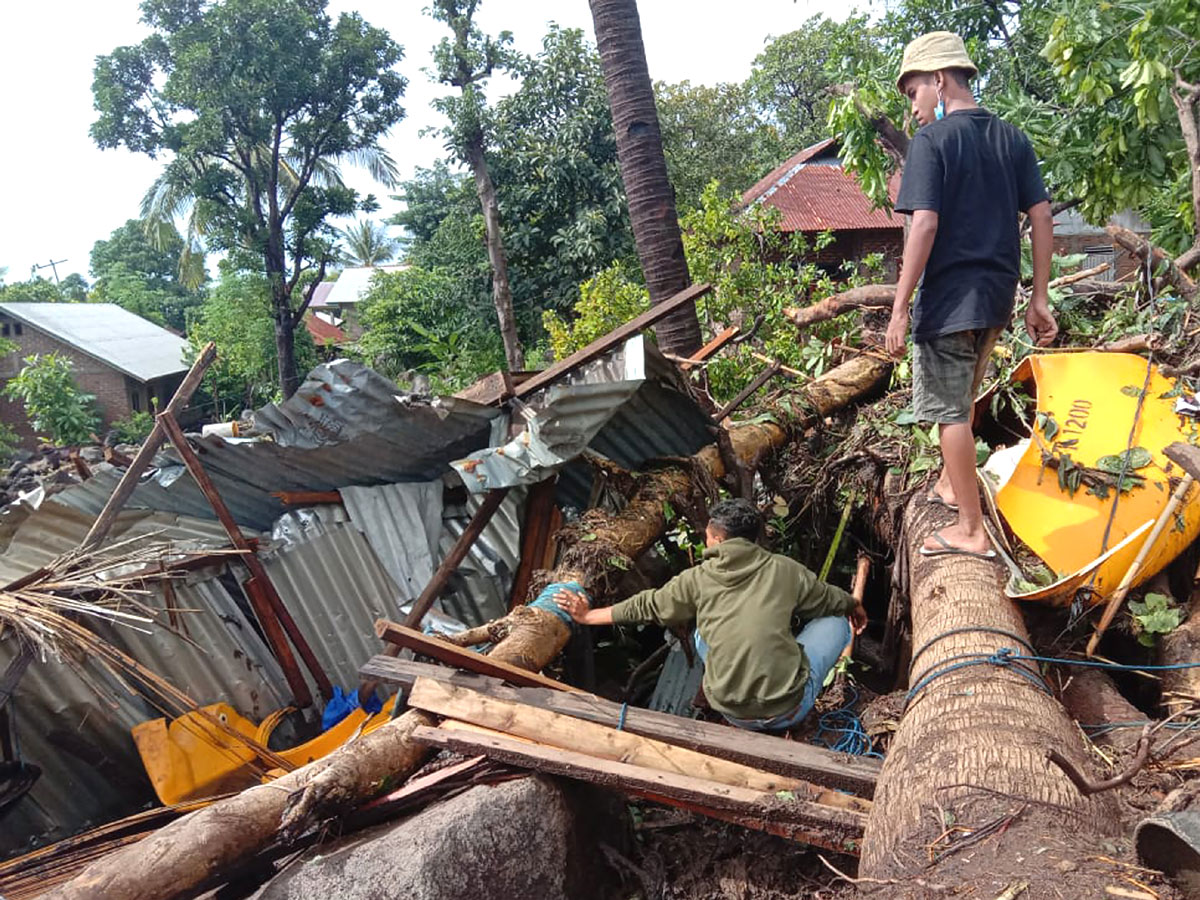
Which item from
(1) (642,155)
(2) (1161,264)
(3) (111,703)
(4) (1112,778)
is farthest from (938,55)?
(3) (111,703)

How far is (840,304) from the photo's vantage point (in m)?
5.27

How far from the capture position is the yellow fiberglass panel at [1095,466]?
139 inches

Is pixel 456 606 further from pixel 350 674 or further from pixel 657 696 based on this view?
pixel 657 696

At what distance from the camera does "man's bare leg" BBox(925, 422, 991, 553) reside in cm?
341

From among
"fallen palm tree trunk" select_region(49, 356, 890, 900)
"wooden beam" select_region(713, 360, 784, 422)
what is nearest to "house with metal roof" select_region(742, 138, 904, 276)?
"wooden beam" select_region(713, 360, 784, 422)

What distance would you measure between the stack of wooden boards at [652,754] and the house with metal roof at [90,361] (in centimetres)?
2625

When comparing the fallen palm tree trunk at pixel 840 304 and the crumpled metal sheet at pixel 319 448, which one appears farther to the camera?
the fallen palm tree trunk at pixel 840 304

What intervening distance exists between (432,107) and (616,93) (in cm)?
1052

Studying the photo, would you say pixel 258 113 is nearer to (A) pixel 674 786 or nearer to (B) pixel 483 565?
(B) pixel 483 565

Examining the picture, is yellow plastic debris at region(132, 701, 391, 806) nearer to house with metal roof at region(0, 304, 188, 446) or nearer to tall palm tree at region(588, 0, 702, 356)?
tall palm tree at region(588, 0, 702, 356)

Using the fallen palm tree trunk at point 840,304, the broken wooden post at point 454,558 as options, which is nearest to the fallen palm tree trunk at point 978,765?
the fallen palm tree trunk at point 840,304

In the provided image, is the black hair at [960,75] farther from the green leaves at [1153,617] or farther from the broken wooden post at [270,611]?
the broken wooden post at [270,611]

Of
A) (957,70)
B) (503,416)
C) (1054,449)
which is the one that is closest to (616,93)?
(503,416)

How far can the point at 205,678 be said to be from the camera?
484 cm
